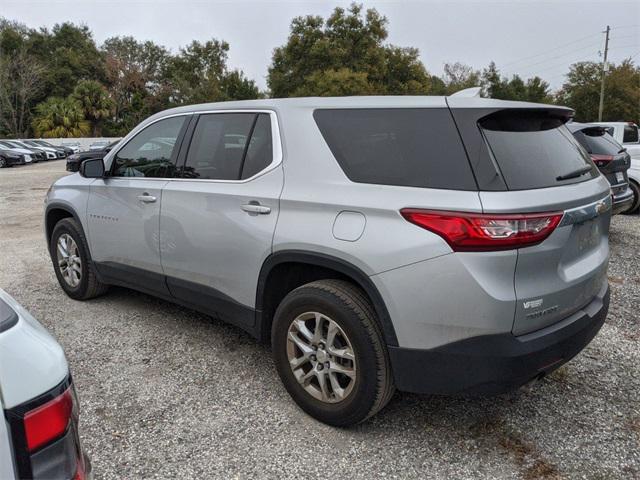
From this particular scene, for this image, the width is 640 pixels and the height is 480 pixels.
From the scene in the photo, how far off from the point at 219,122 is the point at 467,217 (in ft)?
6.46

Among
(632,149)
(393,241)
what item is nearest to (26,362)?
(393,241)

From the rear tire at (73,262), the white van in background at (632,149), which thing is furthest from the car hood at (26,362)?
the white van in background at (632,149)

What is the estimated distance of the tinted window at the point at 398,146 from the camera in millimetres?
2344

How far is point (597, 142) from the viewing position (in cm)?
741

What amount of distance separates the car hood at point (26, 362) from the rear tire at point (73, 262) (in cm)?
333

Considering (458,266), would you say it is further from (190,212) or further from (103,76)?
(103,76)

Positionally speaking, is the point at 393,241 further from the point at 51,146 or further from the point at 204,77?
the point at 204,77

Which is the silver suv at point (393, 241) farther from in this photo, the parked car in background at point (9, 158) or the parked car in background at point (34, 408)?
the parked car in background at point (9, 158)

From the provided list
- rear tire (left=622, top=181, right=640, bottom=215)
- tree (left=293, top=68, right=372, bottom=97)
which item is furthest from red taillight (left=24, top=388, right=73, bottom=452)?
tree (left=293, top=68, right=372, bottom=97)

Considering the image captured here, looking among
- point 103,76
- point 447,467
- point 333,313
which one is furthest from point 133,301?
point 103,76

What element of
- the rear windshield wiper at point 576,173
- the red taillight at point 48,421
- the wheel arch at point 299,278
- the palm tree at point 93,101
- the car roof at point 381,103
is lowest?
the wheel arch at point 299,278

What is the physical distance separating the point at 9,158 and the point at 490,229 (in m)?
29.3

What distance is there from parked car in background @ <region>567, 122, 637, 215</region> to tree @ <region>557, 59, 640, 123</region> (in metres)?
42.0

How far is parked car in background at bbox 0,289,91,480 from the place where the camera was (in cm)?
111
